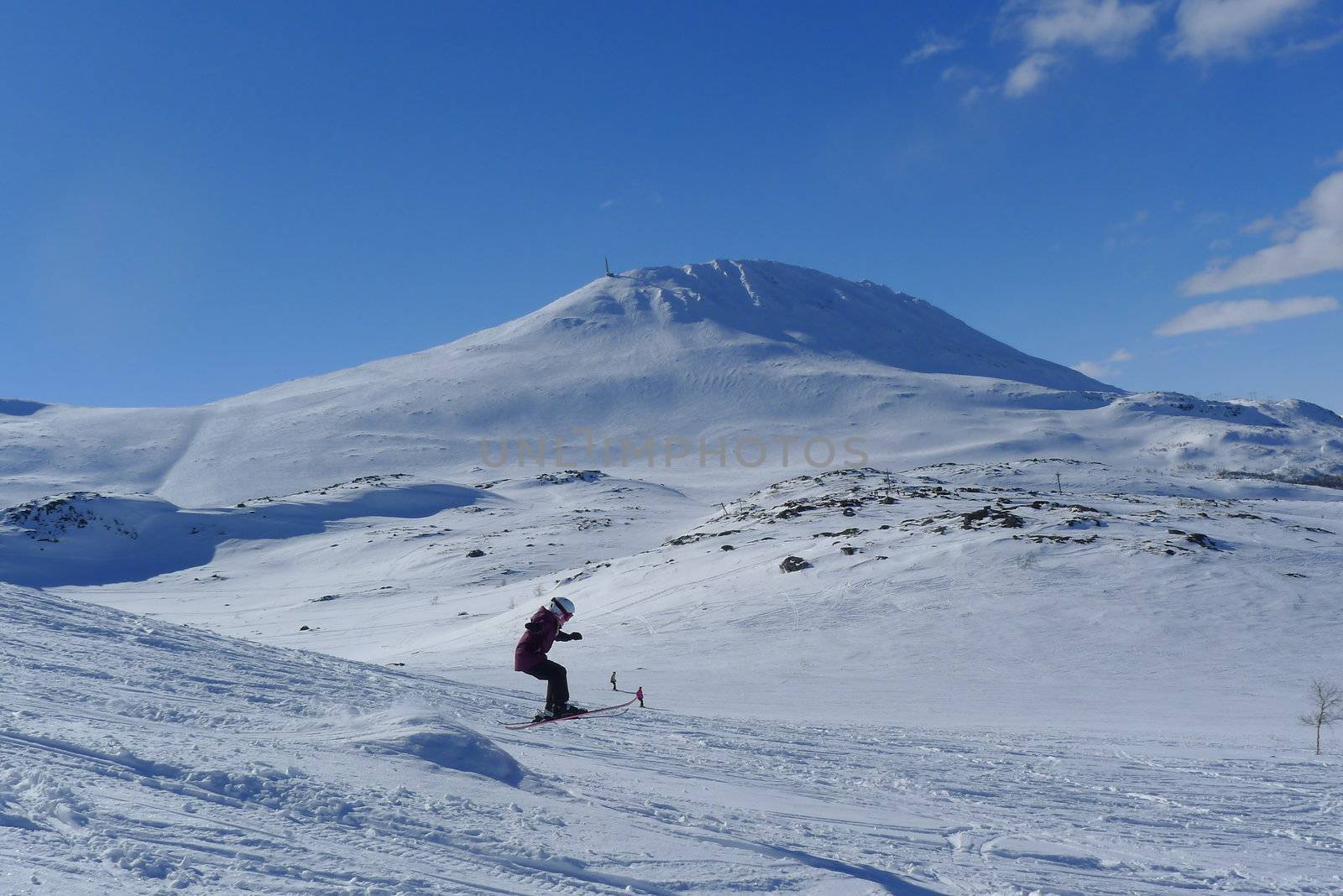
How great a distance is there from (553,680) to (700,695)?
6.72 m

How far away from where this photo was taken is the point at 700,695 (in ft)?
58.7

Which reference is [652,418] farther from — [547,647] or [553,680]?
[547,647]

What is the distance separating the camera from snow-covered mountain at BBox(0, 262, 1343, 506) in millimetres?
110250

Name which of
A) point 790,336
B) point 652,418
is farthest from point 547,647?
point 790,336

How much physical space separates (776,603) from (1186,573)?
12408mm

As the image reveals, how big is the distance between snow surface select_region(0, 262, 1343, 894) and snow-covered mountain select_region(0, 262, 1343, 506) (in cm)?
3872

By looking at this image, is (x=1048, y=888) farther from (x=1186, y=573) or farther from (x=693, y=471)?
(x=693, y=471)

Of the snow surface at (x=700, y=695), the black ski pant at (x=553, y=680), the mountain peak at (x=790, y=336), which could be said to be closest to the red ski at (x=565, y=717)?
the black ski pant at (x=553, y=680)

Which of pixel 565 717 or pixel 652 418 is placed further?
pixel 652 418

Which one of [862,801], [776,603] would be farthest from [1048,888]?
[776,603]

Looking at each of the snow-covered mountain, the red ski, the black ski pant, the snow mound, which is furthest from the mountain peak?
the snow mound

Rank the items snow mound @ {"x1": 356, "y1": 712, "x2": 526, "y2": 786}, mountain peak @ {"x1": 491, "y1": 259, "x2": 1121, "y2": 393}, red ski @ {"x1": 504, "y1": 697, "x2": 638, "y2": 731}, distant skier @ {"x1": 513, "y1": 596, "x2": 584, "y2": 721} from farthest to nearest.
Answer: mountain peak @ {"x1": 491, "y1": 259, "x2": 1121, "y2": 393} < distant skier @ {"x1": 513, "y1": 596, "x2": 584, "y2": 721} < red ski @ {"x1": 504, "y1": 697, "x2": 638, "y2": 731} < snow mound @ {"x1": 356, "y1": 712, "x2": 526, "y2": 786}

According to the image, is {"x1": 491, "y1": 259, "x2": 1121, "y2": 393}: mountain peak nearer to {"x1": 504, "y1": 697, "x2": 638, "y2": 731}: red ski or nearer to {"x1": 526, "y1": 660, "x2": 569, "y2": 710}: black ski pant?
{"x1": 504, "y1": 697, "x2": 638, "y2": 731}: red ski

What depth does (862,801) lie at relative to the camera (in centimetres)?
841
